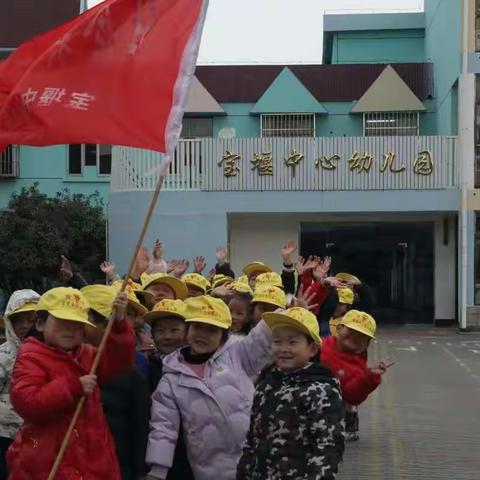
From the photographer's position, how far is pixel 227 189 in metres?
23.5

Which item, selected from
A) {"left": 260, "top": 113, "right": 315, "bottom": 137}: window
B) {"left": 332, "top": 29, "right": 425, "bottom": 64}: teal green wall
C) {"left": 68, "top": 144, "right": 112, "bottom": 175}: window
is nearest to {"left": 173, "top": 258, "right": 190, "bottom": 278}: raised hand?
{"left": 260, "top": 113, "right": 315, "bottom": 137}: window

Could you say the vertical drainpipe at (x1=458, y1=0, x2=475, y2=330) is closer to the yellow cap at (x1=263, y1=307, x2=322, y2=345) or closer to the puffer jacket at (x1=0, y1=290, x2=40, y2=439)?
the puffer jacket at (x1=0, y1=290, x2=40, y2=439)

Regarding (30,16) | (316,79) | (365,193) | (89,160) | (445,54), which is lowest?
(365,193)

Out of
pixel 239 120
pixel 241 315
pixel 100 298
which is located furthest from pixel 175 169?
pixel 100 298

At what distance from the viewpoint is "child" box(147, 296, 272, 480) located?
4.49 m

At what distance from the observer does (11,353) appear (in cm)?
523

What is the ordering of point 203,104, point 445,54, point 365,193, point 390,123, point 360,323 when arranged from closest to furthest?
point 360,323
point 365,193
point 445,54
point 390,123
point 203,104

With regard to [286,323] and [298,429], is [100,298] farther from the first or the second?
[298,429]

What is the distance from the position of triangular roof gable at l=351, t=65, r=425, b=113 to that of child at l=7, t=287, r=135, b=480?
2488cm

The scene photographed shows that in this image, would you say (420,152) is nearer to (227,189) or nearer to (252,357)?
(227,189)

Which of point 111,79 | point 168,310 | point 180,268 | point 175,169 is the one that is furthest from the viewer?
point 175,169

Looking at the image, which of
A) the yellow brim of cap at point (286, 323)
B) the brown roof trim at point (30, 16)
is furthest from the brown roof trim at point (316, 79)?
the yellow brim of cap at point (286, 323)

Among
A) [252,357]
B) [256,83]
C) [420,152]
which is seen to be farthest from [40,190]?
[252,357]

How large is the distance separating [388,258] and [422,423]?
1543 centimetres
